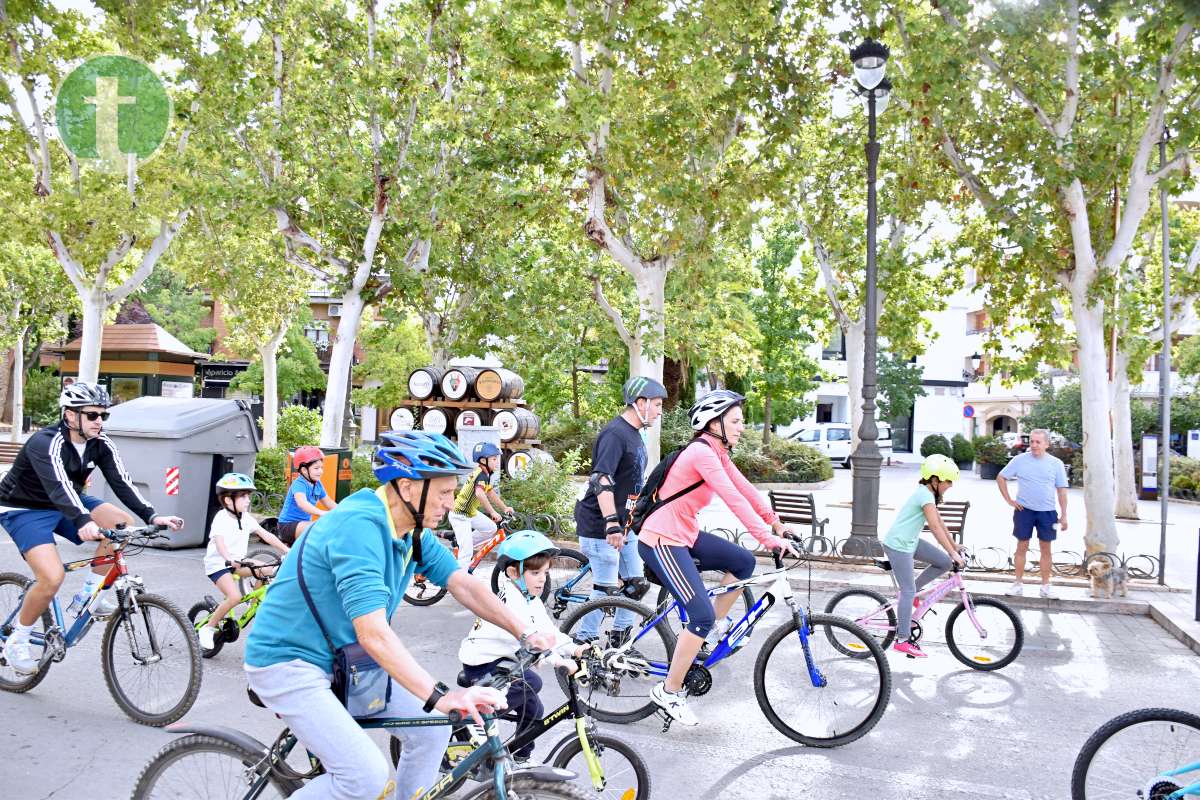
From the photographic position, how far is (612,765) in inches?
150

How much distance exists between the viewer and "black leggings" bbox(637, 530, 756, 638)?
5152 millimetres

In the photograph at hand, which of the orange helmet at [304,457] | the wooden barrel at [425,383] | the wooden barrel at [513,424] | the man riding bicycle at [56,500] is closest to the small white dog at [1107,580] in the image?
the orange helmet at [304,457]

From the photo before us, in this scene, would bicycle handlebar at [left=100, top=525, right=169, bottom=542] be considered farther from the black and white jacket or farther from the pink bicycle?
the pink bicycle

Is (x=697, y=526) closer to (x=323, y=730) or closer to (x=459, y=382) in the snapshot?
(x=323, y=730)

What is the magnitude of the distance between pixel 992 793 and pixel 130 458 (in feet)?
35.8

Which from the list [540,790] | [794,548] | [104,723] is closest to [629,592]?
[794,548]

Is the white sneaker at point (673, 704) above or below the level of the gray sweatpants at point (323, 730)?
below

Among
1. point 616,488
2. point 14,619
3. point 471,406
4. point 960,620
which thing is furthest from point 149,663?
point 471,406

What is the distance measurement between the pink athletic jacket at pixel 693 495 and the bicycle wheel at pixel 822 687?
63cm

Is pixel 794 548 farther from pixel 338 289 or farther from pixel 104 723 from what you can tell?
pixel 338 289

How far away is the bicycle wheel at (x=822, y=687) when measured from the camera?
5.20m

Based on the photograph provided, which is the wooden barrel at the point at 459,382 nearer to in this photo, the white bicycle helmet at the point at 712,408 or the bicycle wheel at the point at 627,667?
the bicycle wheel at the point at 627,667

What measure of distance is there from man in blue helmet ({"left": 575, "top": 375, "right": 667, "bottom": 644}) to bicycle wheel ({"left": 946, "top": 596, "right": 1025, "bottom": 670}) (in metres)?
2.51

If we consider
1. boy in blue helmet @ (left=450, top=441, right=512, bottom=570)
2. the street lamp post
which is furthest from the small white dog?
boy in blue helmet @ (left=450, top=441, right=512, bottom=570)
